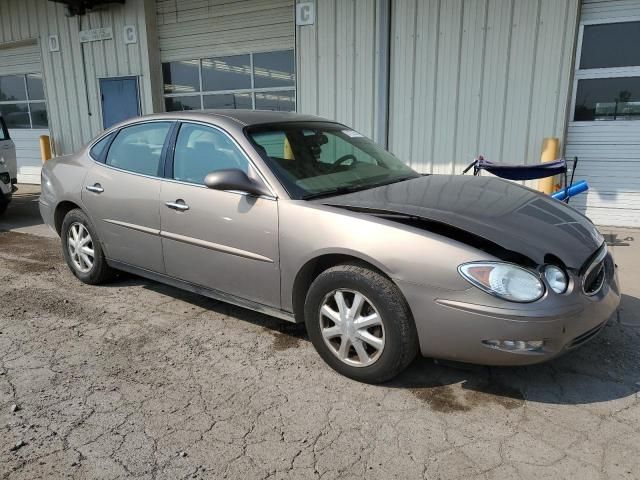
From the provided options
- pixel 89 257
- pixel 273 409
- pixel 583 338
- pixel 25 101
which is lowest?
pixel 273 409

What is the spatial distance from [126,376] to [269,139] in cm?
185

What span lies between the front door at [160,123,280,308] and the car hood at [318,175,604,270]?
0.53m

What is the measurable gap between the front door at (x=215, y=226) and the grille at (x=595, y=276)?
1785 millimetres

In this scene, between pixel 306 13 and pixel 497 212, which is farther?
pixel 306 13

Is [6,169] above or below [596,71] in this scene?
below

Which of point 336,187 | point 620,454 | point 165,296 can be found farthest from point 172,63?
point 620,454

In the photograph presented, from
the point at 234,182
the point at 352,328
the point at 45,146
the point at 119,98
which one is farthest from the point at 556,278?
the point at 45,146

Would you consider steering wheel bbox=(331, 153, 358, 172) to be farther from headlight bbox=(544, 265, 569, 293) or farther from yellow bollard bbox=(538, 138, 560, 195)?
yellow bollard bbox=(538, 138, 560, 195)

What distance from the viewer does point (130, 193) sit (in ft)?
13.3

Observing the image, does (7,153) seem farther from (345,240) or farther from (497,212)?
(497,212)

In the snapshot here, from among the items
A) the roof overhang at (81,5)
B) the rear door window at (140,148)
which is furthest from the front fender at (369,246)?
the roof overhang at (81,5)

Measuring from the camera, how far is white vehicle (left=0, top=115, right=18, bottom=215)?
7.96 meters

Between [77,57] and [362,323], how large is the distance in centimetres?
1101

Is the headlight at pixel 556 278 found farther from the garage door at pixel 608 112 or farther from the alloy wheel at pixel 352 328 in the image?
the garage door at pixel 608 112
